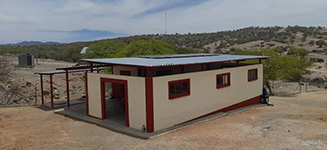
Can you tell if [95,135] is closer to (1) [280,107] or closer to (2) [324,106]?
(1) [280,107]

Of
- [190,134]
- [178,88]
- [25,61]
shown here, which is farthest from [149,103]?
[25,61]

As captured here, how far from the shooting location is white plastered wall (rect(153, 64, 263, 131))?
12.0 meters

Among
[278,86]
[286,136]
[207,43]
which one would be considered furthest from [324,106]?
[207,43]

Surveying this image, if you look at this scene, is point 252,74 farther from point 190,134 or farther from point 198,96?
point 190,134

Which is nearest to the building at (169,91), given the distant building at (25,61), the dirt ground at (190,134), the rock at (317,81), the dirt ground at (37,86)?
the dirt ground at (190,134)

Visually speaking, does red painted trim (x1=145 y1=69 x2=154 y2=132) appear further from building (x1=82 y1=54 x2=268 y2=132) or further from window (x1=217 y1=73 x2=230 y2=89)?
window (x1=217 y1=73 x2=230 y2=89)

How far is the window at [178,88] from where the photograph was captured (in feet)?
41.0


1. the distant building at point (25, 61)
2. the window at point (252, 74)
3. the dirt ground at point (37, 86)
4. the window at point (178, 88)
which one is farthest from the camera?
the distant building at point (25, 61)

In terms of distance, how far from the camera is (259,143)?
1032 centimetres

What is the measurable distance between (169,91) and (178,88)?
0.68 m

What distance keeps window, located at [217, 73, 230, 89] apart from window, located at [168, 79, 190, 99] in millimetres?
2933

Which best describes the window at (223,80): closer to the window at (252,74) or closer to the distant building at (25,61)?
the window at (252,74)

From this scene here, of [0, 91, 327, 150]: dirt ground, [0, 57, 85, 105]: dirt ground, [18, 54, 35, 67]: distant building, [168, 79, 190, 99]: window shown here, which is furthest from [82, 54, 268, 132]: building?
[18, 54, 35, 67]: distant building

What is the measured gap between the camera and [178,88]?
12883 millimetres
